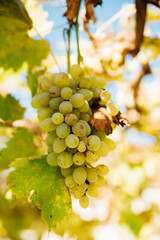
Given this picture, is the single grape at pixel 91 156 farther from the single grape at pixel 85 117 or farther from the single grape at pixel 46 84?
the single grape at pixel 46 84

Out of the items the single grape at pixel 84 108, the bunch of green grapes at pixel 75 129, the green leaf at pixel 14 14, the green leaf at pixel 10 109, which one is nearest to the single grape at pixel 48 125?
the bunch of green grapes at pixel 75 129

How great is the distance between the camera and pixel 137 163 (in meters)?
2.08

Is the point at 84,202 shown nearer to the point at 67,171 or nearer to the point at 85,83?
the point at 67,171

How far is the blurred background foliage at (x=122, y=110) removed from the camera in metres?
1.25

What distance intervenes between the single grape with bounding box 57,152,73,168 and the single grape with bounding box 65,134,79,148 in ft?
0.17

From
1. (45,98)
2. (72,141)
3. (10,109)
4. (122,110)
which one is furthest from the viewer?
(122,110)

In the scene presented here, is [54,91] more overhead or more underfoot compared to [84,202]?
more overhead

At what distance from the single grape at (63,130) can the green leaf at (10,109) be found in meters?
0.41

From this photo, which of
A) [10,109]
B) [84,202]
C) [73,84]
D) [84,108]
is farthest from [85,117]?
[10,109]

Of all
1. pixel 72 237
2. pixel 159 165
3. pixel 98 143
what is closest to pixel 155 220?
pixel 159 165

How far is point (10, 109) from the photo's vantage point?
1035 millimetres

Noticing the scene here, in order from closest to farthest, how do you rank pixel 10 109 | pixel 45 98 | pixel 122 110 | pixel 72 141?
pixel 72 141 → pixel 45 98 → pixel 10 109 → pixel 122 110

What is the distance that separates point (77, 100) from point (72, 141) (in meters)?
0.13

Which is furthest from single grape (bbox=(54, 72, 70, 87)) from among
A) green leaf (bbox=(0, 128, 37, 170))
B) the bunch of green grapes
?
green leaf (bbox=(0, 128, 37, 170))
